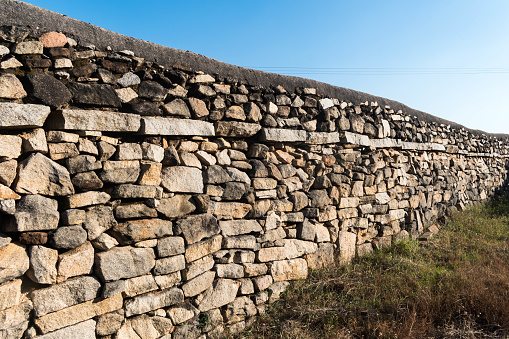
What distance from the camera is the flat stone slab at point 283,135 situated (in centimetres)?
372

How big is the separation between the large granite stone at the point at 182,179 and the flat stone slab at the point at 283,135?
87 centimetres

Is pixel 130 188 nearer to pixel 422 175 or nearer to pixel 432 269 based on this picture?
pixel 432 269

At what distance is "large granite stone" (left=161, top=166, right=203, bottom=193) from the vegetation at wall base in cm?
138

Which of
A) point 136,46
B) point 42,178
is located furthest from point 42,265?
point 136,46

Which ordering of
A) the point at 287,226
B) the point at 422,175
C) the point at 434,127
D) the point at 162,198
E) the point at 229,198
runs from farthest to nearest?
the point at 434,127
the point at 422,175
the point at 287,226
the point at 229,198
the point at 162,198

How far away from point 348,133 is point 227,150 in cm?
191

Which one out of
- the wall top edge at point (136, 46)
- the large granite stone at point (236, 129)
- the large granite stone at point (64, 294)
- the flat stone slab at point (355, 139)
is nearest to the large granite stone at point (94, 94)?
the wall top edge at point (136, 46)

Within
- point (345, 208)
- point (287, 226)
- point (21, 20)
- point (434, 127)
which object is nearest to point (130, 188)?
point (21, 20)

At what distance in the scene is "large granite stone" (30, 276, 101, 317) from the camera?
7.41 feet

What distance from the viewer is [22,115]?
2.25 meters

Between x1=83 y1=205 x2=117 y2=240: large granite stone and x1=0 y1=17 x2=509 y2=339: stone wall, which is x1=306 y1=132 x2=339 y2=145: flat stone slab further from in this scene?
x1=83 y1=205 x2=117 y2=240: large granite stone

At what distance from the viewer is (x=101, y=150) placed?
2617 mm

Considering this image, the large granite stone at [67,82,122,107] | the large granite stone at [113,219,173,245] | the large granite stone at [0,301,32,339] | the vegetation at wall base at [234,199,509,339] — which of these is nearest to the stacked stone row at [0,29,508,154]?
the large granite stone at [67,82,122,107]

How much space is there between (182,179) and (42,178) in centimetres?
105
